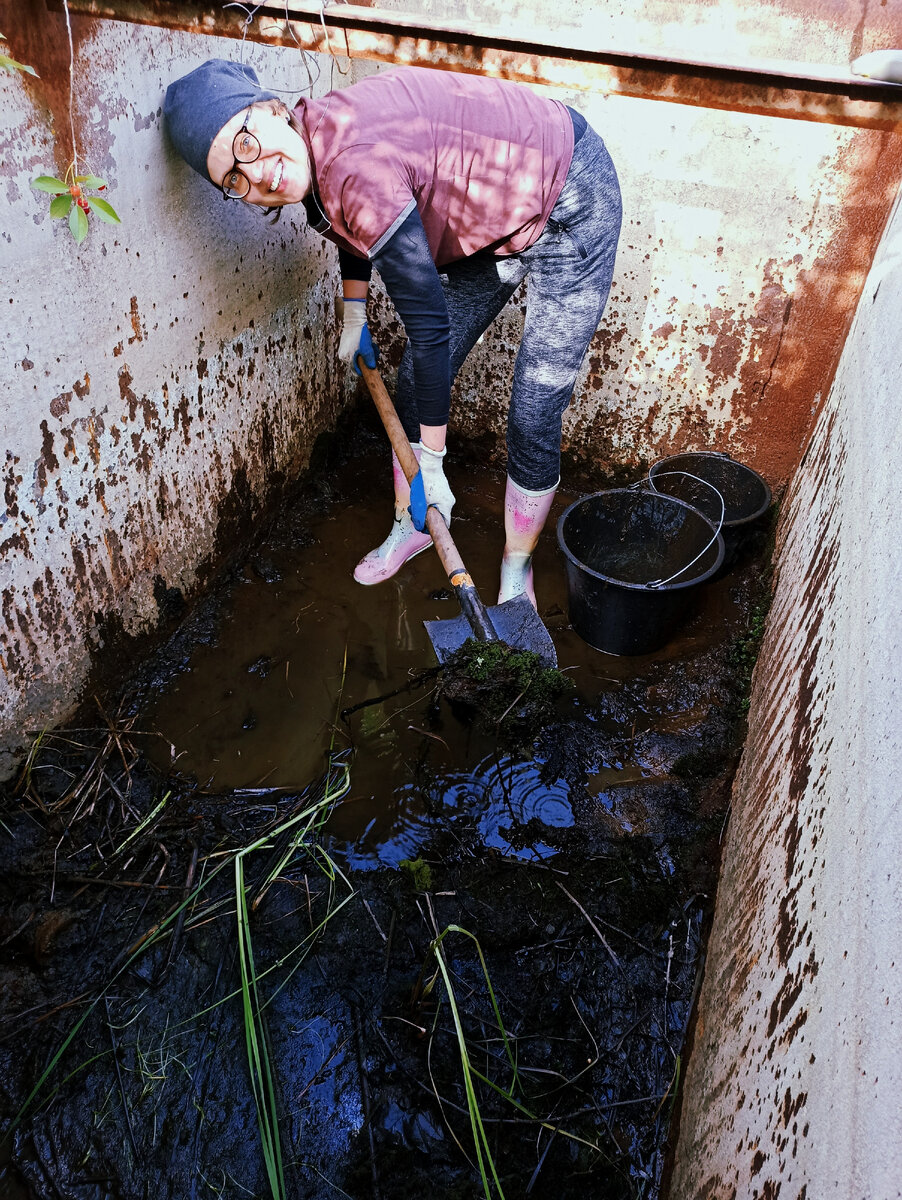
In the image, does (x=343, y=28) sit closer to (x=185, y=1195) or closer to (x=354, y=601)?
(x=354, y=601)

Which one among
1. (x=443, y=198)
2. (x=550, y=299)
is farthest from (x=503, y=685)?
(x=443, y=198)

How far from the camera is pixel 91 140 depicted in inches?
76.5

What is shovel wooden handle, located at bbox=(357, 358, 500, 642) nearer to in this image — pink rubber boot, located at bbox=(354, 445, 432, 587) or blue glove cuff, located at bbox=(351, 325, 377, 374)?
blue glove cuff, located at bbox=(351, 325, 377, 374)

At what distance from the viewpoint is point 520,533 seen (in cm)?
295

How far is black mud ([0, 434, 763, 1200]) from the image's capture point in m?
1.66

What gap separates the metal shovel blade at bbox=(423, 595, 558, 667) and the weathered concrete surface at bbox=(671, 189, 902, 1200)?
69 cm

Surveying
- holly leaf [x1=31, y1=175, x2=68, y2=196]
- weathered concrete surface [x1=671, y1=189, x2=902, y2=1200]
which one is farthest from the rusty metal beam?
weathered concrete surface [x1=671, y1=189, x2=902, y2=1200]

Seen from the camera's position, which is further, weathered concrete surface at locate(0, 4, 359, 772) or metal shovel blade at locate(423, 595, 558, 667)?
metal shovel blade at locate(423, 595, 558, 667)

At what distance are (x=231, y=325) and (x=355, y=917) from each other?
1955mm

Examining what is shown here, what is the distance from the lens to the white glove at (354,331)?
2867 mm

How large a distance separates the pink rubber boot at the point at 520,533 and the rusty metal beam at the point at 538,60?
1459mm

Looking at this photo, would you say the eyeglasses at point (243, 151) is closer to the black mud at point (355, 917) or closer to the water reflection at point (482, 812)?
the black mud at point (355, 917)

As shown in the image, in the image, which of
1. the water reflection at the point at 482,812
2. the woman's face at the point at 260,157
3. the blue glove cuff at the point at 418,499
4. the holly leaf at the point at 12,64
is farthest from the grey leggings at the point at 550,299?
the holly leaf at the point at 12,64

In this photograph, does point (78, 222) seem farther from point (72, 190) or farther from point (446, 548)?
point (446, 548)
